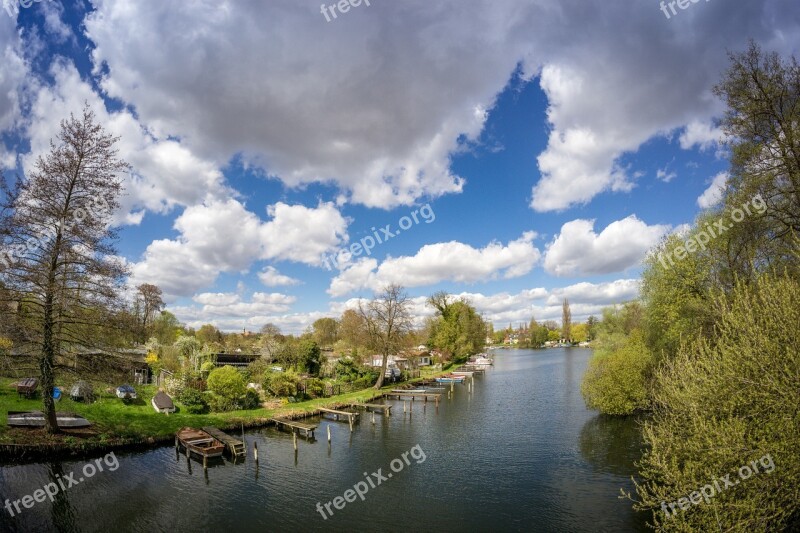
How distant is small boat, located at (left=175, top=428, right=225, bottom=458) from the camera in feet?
87.8

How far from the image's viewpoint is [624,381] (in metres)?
35.7

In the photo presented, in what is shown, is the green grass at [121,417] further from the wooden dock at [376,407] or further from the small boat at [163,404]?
the wooden dock at [376,407]

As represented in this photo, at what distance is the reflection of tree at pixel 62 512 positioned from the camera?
17.6m

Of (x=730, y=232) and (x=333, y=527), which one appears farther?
(x=730, y=232)

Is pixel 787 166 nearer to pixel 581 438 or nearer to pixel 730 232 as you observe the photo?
pixel 730 232

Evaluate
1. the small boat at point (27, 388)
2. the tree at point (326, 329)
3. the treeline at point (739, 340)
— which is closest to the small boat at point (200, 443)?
the small boat at point (27, 388)

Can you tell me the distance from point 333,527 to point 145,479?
12.6 meters

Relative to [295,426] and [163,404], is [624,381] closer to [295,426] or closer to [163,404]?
[295,426]

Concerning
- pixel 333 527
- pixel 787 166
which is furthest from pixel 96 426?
pixel 787 166

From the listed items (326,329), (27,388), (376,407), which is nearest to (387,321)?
(376,407)

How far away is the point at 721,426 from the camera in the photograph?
11766 mm

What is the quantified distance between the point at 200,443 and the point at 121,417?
8281 millimetres

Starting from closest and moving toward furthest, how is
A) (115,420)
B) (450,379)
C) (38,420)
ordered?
(38,420) → (115,420) → (450,379)

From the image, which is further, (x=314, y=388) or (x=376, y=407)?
(x=314, y=388)
